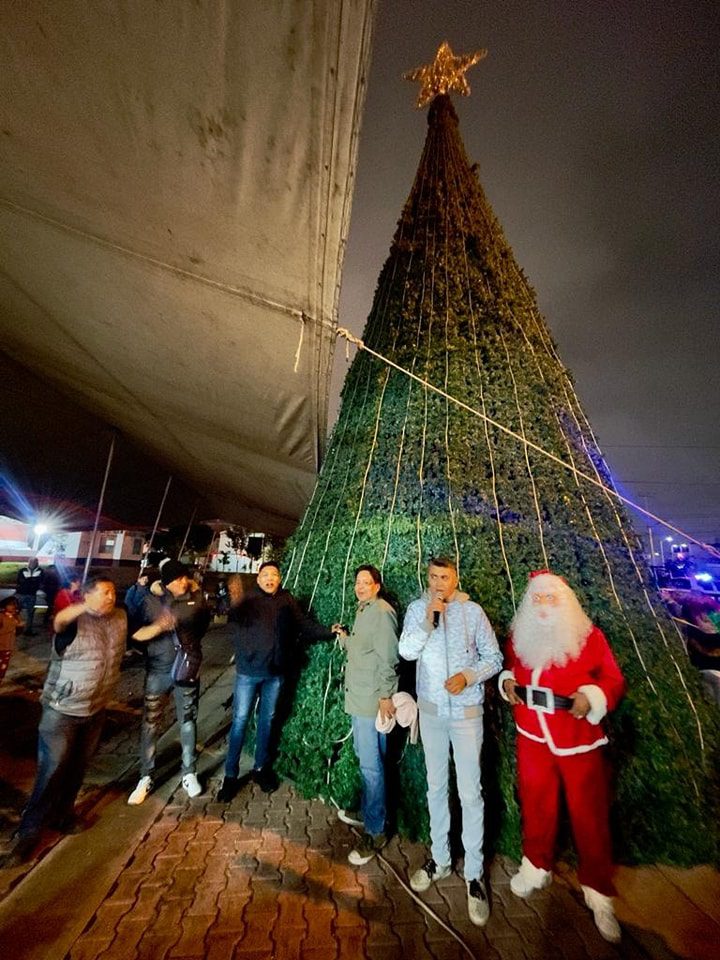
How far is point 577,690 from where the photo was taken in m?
2.35

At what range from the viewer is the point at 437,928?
85.7 inches

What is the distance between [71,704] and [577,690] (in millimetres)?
3373

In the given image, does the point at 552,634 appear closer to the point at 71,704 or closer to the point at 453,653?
the point at 453,653

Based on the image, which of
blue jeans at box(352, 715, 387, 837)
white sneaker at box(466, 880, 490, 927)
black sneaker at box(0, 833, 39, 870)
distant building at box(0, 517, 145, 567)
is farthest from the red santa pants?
distant building at box(0, 517, 145, 567)

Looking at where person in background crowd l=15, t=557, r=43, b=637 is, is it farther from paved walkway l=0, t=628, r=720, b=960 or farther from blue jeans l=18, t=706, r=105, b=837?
blue jeans l=18, t=706, r=105, b=837

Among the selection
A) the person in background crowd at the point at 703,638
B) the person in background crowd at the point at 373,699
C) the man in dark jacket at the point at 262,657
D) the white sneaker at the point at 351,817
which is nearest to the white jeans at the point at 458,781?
the person in background crowd at the point at 373,699

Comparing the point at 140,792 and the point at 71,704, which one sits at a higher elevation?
the point at 71,704

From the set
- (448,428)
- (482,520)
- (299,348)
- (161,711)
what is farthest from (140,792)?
(448,428)

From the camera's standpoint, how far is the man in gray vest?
107 inches

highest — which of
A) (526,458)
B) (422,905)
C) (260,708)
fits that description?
(526,458)

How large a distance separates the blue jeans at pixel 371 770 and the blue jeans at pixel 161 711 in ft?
5.13

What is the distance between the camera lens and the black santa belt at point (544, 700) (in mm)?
2354

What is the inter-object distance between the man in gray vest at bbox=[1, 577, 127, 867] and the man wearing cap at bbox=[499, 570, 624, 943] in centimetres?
289

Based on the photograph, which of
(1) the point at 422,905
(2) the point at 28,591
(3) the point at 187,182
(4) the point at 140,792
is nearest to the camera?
(3) the point at 187,182
